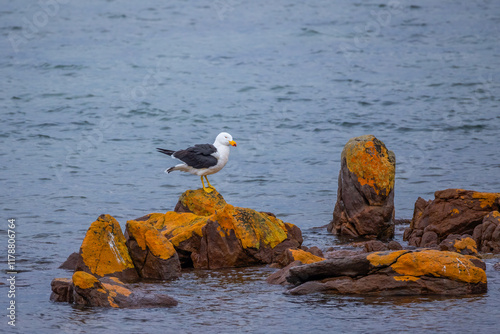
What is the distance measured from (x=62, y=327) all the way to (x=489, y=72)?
27818mm

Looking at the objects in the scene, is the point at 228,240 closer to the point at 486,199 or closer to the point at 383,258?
the point at 383,258

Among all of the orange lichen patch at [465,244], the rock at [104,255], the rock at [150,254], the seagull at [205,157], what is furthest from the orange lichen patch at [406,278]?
the seagull at [205,157]

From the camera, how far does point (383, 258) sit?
8.94 meters

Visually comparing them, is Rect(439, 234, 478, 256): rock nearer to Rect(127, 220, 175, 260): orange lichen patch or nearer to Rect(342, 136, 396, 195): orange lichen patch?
Rect(342, 136, 396, 195): orange lichen patch

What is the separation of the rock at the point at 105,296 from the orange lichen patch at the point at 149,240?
1286 mm

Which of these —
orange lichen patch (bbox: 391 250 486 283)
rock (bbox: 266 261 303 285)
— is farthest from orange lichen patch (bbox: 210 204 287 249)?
orange lichen patch (bbox: 391 250 486 283)

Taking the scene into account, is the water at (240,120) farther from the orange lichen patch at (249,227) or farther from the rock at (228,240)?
the orange lichen patch at (249,227)

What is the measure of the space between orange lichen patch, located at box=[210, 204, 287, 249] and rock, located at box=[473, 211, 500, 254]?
2.85 metres

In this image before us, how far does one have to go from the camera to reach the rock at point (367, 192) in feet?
41.6

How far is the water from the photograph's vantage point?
8.46m

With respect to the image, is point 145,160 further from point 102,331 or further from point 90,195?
point 102,331

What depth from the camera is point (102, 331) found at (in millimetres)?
7672

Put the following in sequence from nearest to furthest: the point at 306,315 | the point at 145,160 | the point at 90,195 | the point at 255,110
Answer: the point at 306,315
the point at 90,195
the point at 145,160
the point at 255,110

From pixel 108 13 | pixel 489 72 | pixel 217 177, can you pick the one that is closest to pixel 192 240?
pixel 217 177
